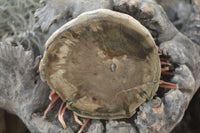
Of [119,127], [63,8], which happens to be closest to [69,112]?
[119,127]

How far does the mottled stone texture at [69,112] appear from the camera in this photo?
0.69 metres

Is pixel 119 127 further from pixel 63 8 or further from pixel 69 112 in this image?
pixel 63 8

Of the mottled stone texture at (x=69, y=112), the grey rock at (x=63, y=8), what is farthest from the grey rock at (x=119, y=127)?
the grey rock at (x=63, y=8)

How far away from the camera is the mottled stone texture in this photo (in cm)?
69

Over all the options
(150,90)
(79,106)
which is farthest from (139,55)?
(79,106)

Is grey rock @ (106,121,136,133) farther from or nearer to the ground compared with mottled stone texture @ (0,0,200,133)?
nearer to the ground

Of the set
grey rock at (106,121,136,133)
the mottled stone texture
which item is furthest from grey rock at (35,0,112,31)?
grey rock at (106,121,136,133)

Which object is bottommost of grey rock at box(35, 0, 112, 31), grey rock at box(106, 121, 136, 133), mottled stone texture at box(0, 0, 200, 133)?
grey rock at box(106, 121, 136, 133)

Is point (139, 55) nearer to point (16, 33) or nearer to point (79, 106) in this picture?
point (79, 106)

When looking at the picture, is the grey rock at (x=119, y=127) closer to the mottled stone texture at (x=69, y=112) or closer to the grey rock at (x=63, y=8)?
the mottled stone texture at (x=69, y=112)

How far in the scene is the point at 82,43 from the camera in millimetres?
601

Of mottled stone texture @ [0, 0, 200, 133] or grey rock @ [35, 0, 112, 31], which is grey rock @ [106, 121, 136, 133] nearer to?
mottled stone texture @ [0, 0, 200, 133]

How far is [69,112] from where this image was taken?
757 millimetres

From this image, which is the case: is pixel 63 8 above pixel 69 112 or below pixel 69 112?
above
